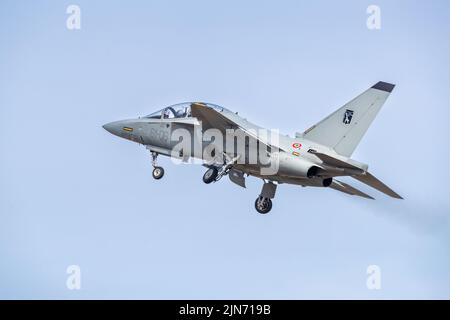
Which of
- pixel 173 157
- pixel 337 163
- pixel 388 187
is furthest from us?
pixel 173 157

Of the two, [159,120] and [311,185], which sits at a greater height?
[159,120]

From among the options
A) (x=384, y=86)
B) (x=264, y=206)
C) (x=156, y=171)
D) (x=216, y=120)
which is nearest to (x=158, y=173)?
(x=156, y=171)

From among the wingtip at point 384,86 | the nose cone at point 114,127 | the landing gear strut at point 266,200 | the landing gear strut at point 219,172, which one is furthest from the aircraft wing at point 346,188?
the nose cone at point 114,127

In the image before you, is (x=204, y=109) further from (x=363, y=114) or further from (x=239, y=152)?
(x=363, y=114)

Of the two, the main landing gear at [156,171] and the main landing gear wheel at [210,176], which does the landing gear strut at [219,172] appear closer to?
the main landing gear wheel at [210,176]

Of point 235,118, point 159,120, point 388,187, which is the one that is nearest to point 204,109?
point 235,118

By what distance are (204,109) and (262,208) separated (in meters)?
3.80

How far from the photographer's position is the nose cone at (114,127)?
33.3 m

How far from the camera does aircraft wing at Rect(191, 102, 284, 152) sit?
1136 inches

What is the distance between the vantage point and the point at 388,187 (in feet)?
97.0

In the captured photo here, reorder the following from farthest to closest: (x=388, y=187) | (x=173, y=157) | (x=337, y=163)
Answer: (x=173, y=157) → (x=388, y=187) → (x=337, y=163)

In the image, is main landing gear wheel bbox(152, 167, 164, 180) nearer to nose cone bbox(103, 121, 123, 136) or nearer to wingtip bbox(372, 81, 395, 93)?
nose cone bbox(103, 121, 123, 136)

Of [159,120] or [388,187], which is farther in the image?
[159,120]

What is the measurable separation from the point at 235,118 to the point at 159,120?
300 centimetres
